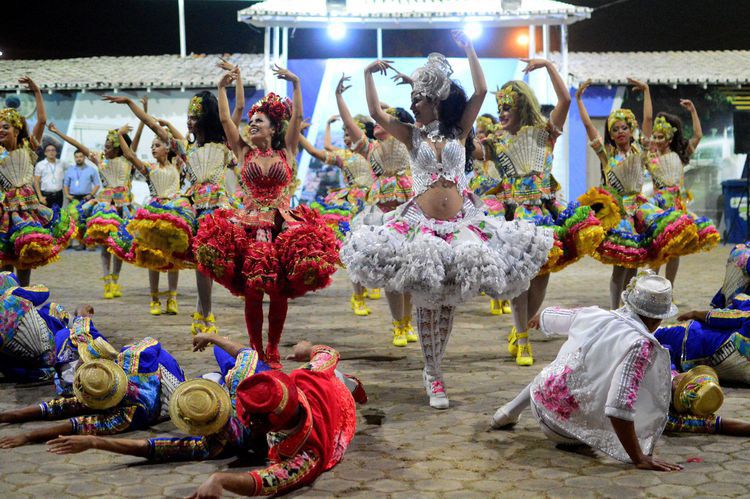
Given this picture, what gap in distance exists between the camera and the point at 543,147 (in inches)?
287

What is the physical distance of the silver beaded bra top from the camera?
5.91m

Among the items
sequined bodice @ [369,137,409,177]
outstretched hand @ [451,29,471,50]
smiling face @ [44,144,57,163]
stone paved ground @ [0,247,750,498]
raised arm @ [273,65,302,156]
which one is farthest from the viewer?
smiling face @ [44,144,57,163]

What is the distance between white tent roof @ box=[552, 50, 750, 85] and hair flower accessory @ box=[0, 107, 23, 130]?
14.6m

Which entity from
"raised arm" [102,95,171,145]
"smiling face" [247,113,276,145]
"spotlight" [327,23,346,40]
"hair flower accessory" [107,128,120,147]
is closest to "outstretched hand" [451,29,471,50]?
"smiling face" [247,113,276,145]

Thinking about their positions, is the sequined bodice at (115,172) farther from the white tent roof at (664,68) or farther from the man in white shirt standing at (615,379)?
the white tent roof at (664,68)

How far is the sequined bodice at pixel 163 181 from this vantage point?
32.7ft

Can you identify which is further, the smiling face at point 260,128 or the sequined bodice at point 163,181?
the sequined bodice at point 163,181

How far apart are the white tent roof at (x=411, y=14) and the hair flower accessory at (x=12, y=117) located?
11.7 m

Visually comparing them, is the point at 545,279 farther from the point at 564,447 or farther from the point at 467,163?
the point at 564,447

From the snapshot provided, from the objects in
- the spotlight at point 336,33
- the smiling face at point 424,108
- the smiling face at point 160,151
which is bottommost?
the smiling face at point 160,151

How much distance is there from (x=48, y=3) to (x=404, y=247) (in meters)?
23.1

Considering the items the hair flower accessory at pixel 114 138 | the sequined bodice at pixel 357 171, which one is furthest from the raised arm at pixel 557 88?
the hair flower accessory at pixel 114 138

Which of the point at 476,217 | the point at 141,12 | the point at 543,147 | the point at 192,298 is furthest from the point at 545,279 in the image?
the point at 141,12

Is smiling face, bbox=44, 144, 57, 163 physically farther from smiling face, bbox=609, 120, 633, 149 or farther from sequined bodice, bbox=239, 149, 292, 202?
smiling face, bbox=609, 120, 633, 149
